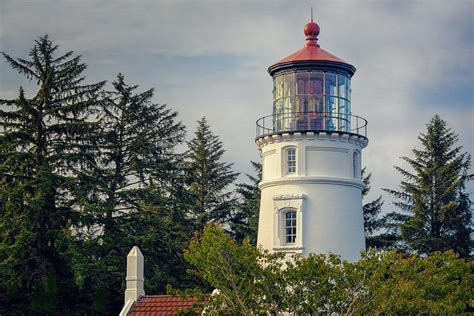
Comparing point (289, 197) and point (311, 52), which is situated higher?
point (311, 52)

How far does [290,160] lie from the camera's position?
2997 centimetres

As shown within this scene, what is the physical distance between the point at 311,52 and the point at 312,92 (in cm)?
121

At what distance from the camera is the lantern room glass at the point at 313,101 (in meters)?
30.0

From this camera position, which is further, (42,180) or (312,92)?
(42,180)

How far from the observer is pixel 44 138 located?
3681cm

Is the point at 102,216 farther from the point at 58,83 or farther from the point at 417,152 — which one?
the point at 417,152

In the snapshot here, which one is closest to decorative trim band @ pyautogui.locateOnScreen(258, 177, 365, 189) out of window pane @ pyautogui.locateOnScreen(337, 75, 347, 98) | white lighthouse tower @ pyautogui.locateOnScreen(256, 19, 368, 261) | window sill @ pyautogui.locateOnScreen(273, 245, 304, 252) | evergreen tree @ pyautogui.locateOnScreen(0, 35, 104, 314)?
white lighthouse tower @ pyautogui.locateOnScreen(256, 19, 368, 261)

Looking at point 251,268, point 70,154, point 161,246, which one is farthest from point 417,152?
point 251,268

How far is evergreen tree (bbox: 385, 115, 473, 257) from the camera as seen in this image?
3862 cm

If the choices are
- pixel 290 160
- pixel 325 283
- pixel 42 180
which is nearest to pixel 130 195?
pixel 42 180

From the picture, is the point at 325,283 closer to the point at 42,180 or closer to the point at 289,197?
the point at 289,197

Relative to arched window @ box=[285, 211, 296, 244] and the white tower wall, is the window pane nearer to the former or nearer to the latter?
the white tower wall

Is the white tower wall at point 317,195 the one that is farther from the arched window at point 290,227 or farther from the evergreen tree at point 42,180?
the evergreen tree at point 42,180

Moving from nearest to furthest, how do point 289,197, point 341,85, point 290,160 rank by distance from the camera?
point 289,197
point 290,160
point 341,85
